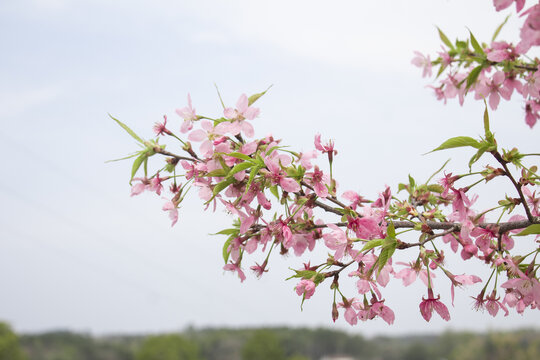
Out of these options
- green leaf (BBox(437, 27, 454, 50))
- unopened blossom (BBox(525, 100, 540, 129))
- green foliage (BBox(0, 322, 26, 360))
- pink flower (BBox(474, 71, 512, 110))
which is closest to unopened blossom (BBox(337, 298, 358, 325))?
pink flower (BBox(474, 71, 512, 110))

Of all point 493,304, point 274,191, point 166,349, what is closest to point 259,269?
point 274,191

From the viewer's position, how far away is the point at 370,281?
1615mm

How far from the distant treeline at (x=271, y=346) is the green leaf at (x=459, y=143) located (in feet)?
141

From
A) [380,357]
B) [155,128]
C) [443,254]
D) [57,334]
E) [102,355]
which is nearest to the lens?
[443,254]

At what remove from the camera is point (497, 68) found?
81.0 inches

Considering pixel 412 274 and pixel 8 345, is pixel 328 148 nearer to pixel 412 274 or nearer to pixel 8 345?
pixel 412 274

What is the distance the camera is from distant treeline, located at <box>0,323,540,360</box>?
4353 cm

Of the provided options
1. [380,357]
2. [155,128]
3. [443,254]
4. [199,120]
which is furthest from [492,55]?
[380,357]

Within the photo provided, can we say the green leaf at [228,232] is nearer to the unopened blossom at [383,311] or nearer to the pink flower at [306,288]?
the pink flower at [306,288]

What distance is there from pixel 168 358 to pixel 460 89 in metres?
44.1

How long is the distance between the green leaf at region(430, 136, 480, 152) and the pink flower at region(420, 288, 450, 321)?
458mm

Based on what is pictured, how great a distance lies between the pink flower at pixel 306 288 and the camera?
160 cm

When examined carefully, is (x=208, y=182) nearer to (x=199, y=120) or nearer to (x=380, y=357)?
(x=199, y=120)

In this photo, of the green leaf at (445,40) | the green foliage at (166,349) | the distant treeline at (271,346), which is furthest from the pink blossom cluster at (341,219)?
the green foliage at (166,349)
